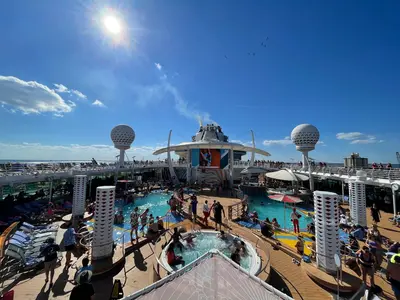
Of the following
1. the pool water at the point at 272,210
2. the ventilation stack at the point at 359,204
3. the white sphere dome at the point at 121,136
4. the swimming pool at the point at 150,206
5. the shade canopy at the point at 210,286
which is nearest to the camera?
the shade canopy at the point at 210,286

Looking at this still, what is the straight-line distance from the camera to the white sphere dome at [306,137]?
24453 mm

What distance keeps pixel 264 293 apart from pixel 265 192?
73.6 feet

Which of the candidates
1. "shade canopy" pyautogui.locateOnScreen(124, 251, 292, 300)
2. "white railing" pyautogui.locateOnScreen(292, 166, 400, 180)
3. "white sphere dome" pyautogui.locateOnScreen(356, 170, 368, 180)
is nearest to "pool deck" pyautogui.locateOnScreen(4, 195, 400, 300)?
"shade canopy" pyautogui.locateOnScreen(124, 251, 292, 300)

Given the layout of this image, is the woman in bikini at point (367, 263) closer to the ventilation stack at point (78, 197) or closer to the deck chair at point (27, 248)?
the deck chair at point (27, 248)

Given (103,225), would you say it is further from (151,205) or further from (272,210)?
(272,210)

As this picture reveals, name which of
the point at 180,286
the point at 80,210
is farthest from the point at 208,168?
the point at 180,286

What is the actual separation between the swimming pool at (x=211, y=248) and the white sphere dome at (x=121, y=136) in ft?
81.8

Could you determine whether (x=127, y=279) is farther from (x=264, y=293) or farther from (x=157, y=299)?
(x=264, y=293)

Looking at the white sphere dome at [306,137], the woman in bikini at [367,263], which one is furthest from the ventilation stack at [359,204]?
the white sphere dome at [306,137]

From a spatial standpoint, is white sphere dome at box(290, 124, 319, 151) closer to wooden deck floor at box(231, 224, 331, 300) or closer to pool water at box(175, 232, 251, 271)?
wooden deck floor at box(231, 224, 331, 300)

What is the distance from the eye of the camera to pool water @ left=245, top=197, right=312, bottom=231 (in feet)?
46.2

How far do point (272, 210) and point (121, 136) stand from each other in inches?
942

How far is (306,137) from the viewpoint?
24.5 m

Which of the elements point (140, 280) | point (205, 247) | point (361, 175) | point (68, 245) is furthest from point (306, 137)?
point (68, 245)
